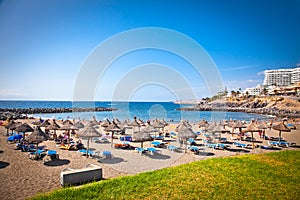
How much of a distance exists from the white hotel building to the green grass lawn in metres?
132

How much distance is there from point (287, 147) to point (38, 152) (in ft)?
66.6

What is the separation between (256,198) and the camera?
237 inches

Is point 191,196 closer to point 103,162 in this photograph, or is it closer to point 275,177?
point 275,177

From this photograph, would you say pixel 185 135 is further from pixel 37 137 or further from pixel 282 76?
pixel 282 76

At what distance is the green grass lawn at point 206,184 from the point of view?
620cm

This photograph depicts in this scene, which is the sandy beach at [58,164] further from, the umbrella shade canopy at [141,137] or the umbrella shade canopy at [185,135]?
the umbrella shade canopy at [185,135]

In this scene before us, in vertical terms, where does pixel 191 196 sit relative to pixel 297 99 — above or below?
below

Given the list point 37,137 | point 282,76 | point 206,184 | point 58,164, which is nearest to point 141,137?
point 58,164

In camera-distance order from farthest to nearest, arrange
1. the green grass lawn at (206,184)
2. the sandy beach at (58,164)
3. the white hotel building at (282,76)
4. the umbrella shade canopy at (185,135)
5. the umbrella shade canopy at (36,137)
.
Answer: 1. the white hotel building at (282,76)
2. the umbrella shade canopy at (185,135)
3. the umbrella shade canopy at (36,137)
4. the sandy beach at (58,164)
5. the green grass lawn at (206,184)

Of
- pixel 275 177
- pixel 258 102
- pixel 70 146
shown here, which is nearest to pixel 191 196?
pixel 275 177

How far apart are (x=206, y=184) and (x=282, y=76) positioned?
151 metres

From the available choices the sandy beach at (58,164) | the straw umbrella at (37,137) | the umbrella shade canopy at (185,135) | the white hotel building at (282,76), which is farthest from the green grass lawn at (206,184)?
the white hotel building at (282,76)

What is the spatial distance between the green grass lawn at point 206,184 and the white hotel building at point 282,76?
132 m

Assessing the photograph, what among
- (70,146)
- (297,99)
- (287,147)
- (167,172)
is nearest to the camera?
(167,172)
